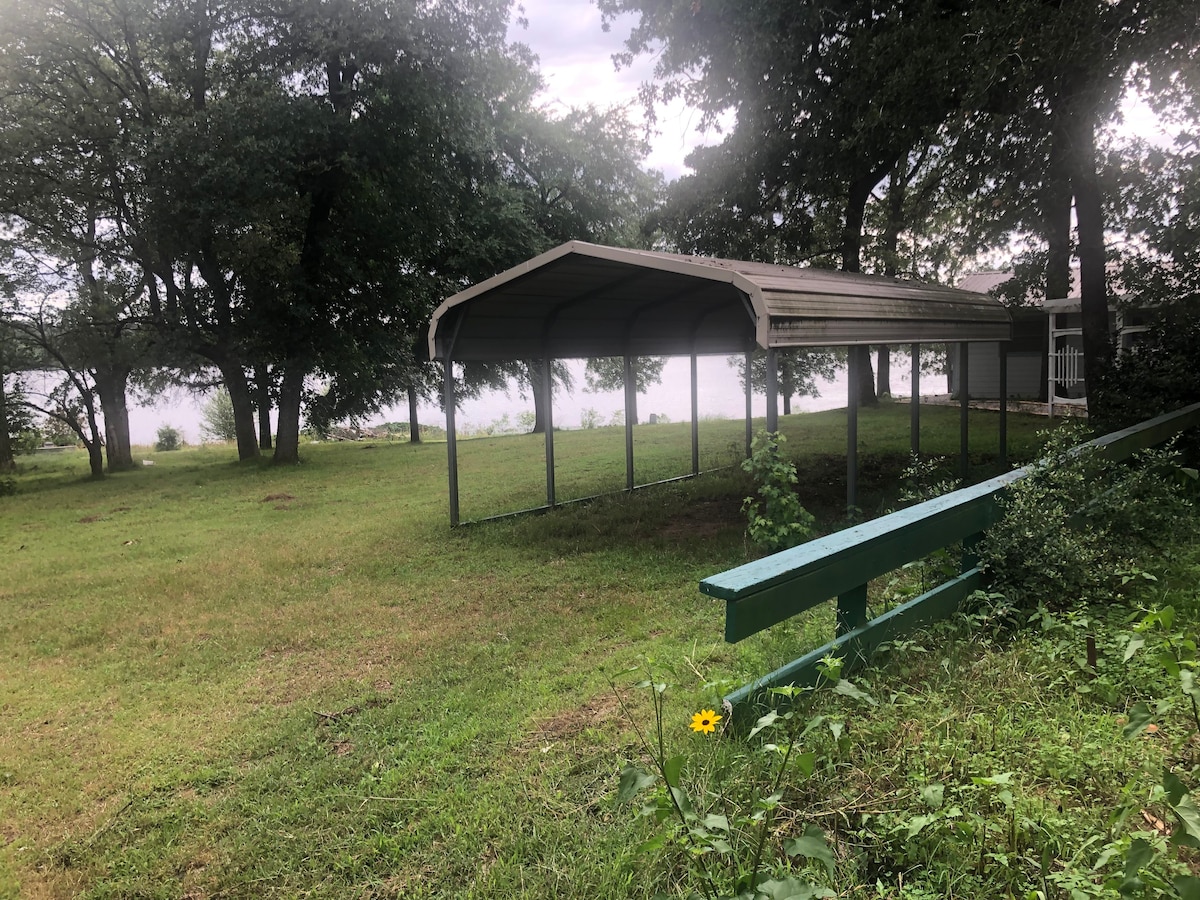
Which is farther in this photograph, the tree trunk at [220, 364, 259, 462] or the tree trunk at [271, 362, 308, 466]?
the tree trunk at [220, 364, 259, 462]

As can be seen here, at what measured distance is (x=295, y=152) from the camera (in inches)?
531

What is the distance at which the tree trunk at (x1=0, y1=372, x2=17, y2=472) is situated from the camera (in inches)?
619

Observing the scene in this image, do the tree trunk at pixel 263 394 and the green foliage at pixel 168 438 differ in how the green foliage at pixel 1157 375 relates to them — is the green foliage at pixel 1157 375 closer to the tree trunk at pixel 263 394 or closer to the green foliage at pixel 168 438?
the tree trunk at pixel 263 394

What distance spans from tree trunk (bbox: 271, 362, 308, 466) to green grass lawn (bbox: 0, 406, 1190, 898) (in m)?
7.05

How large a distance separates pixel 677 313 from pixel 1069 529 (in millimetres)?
7075

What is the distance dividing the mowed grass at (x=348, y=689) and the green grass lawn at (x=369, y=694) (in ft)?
0.05

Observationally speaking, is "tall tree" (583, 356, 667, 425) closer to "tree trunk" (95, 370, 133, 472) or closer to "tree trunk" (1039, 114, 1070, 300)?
"tree trunk" (1039, 114, 1070, 300)

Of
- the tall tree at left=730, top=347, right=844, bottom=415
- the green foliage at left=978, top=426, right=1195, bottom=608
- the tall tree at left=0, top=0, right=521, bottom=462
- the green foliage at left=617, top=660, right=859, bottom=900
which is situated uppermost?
the tall tree at left=0, top=0, right=521, bottom=462

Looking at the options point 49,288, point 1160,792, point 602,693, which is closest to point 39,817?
point 602,693

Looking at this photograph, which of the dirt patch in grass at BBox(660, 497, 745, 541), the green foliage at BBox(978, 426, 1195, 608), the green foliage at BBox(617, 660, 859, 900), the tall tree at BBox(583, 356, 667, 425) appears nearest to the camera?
the green foliage at BBox(617, 660, 859, 900)

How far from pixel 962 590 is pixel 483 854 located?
96.2 inches

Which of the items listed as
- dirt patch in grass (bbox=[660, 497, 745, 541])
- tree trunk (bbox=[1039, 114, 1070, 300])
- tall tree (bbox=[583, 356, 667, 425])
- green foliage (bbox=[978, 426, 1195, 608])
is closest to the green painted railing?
green foliage (bbox=[978, 426, 1195, 608])

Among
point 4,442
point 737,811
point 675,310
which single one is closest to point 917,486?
point 737,811

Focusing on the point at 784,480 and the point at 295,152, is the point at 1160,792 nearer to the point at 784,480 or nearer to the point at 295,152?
the point at 784,480
